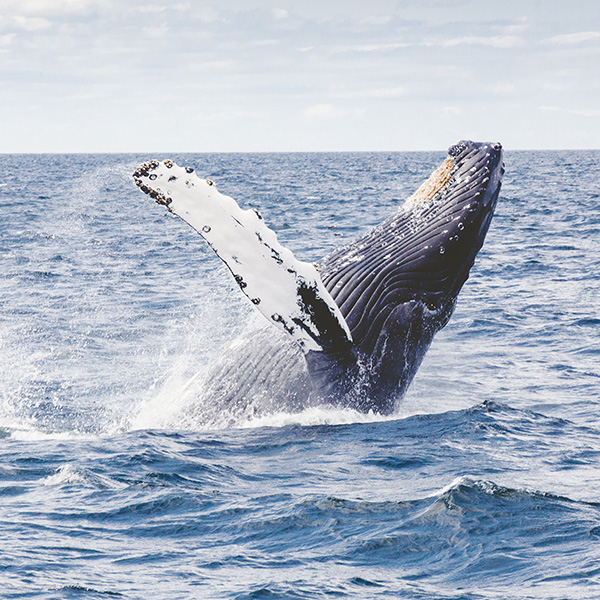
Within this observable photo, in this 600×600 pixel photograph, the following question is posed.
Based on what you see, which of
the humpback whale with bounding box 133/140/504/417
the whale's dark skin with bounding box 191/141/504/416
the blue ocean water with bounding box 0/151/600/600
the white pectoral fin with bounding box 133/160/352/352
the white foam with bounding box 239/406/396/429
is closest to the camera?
the blue ocean water with bounding box 0/151/600/600

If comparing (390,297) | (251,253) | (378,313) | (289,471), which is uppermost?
(251,253)

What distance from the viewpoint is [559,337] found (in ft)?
50.3

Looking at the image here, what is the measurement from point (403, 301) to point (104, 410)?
14.1ft

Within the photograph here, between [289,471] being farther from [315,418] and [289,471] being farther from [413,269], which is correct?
[413,269]

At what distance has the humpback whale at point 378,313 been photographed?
28.4ft

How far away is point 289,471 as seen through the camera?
839 centimetres

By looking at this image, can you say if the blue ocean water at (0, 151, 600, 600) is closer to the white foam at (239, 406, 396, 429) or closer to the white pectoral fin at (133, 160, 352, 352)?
the white foam at (239, 406, 396, 429)

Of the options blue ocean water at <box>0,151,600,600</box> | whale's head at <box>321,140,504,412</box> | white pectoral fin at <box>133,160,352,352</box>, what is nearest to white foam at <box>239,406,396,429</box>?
blue ocean water at <box>0,151,600,600</box>

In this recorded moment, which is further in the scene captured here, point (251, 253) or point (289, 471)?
point (289, 471)

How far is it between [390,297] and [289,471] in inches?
71.4

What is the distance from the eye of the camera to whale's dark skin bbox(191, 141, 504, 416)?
8.78m

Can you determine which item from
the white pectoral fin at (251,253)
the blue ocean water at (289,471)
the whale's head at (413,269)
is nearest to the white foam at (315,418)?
the blue ocean water at (289,471)

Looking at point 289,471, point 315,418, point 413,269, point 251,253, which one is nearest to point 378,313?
point 413,269

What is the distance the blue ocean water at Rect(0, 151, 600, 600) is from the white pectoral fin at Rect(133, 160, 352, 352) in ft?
1.55
